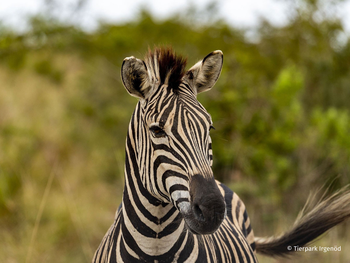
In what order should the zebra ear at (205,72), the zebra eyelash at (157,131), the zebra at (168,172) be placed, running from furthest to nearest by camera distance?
1. the zebra ear at (205,72)
2. the zebra eyelash at (157,131)
3. the zebra at (168,172)

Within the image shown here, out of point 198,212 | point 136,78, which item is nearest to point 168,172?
point 198,212

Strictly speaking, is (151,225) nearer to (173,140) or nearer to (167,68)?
(173,140)

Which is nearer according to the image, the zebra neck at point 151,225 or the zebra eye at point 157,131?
the zebra eye at point 157,131

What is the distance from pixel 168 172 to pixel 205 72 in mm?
911

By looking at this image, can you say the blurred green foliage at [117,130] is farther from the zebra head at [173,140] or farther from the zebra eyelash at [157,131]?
the zebra eyelash at [157,131]

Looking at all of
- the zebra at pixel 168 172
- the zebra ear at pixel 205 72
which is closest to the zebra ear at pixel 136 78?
the zebra at pixel 168 172

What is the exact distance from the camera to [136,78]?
8.02ft

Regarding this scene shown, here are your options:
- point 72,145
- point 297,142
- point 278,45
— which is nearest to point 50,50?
point 72,145

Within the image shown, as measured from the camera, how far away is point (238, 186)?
7953mm

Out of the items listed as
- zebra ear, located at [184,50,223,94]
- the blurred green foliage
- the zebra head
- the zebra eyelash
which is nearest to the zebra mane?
the zebra head

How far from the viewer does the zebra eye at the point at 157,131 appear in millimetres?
2242

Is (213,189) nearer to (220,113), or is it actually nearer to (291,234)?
(291,234)

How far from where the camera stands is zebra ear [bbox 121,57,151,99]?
7.87 ft

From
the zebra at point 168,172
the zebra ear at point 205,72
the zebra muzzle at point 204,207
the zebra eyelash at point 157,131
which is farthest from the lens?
the zebra ear at point 205,72
